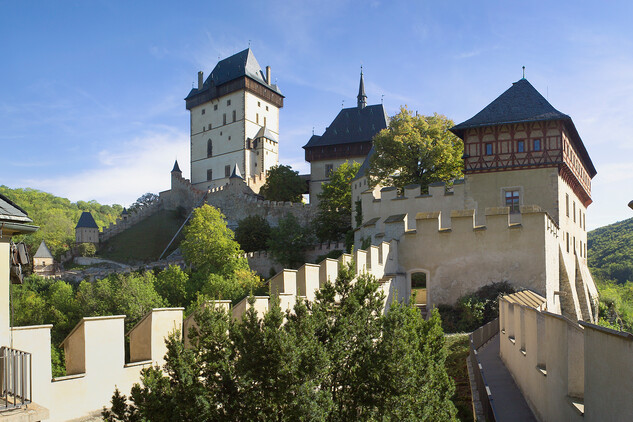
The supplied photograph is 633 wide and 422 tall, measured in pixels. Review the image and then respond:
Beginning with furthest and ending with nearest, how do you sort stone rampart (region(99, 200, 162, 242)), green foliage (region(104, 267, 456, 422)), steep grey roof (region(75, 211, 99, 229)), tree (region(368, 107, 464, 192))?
1. stone rampart (region(99, 200, 162, 242))
2. steep grey roof (region(75, 211, 99, 229))
3. tree (region(368, 107, 464, 192))
4. green foliage (region(104, 267, 456, 422))

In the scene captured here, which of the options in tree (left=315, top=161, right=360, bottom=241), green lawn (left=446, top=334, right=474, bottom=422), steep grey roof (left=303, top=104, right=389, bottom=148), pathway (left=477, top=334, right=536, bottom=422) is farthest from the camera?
steep grey roof (left=303, top=104, right=389, bottom=148)

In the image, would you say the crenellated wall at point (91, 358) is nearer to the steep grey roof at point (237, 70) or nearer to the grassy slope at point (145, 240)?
the grassy slope at point (145, 240)

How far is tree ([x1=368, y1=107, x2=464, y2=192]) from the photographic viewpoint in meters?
31.9

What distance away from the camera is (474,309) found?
66.1 ft

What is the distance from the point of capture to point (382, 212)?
26562mm

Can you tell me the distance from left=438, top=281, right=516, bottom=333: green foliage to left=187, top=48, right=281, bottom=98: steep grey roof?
63461 millimetres

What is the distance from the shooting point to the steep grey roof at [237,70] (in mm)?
80000

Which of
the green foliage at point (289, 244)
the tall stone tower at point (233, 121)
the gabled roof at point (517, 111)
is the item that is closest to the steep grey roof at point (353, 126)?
the tall stone tower at point (233, 121)

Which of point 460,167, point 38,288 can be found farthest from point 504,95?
point 38,288

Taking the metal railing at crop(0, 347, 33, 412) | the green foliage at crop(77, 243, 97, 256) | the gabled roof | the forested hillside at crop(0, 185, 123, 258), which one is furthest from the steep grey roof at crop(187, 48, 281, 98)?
the metal railing at crop(0, 347, 33, 412)

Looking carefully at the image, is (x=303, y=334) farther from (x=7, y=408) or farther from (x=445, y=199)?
(x=445, y=199)

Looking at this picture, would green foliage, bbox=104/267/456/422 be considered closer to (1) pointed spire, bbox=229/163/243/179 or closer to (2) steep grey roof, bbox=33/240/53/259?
(2) steep grey roof, bbox=33/240/53/259

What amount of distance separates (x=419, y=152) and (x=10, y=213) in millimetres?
27161

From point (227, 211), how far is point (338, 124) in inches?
630
